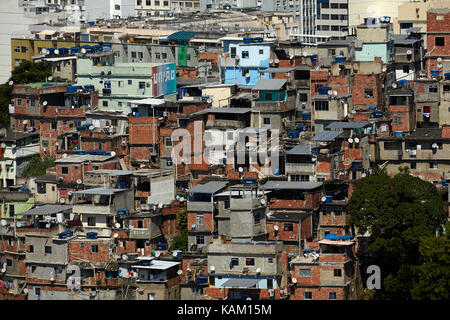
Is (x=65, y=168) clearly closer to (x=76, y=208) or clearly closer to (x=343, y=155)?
(x=76, y=208)

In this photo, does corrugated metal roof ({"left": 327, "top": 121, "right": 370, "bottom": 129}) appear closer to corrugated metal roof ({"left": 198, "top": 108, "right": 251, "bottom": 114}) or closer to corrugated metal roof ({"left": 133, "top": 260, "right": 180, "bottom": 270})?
corrugated metal roof ({"left": 198, "top": 108, "right": 251, "bottom": 114})

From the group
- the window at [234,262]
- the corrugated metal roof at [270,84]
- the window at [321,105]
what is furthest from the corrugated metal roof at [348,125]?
the window at [234,262]

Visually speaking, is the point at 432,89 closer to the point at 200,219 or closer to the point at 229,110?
the point at 229,110

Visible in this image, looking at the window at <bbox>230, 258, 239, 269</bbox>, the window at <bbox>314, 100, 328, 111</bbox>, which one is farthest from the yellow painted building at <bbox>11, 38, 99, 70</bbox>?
the window at <bbox>230, 258, 239, 269</bbox>

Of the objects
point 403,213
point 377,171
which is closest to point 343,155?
point 377,171

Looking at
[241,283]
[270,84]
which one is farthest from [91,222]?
[270,84]

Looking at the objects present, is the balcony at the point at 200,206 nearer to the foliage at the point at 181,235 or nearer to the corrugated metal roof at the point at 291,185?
the foliage at the point at 181,235
